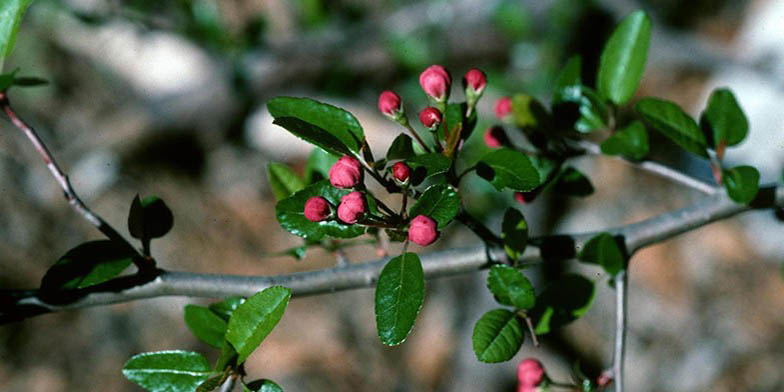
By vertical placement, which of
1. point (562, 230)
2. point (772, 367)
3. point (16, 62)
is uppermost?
point (16, 62)

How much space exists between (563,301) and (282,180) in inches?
14.9

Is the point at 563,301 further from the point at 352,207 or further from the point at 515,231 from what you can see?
the point at 352,207

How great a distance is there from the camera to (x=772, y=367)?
6.57ft

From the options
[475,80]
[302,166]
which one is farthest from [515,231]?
[302,166]

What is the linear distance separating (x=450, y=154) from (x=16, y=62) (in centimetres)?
230

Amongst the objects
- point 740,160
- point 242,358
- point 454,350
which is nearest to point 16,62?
point 454,350

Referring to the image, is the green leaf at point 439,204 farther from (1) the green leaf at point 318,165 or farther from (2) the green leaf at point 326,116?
(1) the green leaf at point 318,165

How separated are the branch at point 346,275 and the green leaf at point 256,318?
9cm

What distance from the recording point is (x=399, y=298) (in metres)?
0.64

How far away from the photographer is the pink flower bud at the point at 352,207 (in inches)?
23.6

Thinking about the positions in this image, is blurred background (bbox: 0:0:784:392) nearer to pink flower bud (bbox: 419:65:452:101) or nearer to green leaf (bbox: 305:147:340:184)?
green leaf (bbox: 305:147:340:184)

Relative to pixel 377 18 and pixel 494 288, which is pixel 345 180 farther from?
pixel 377 18

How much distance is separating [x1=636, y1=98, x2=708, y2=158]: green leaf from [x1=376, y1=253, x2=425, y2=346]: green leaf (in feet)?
1.23

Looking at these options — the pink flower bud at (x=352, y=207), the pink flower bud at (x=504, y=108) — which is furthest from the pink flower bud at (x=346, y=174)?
the pink flower bud at (x=504, y=108)
